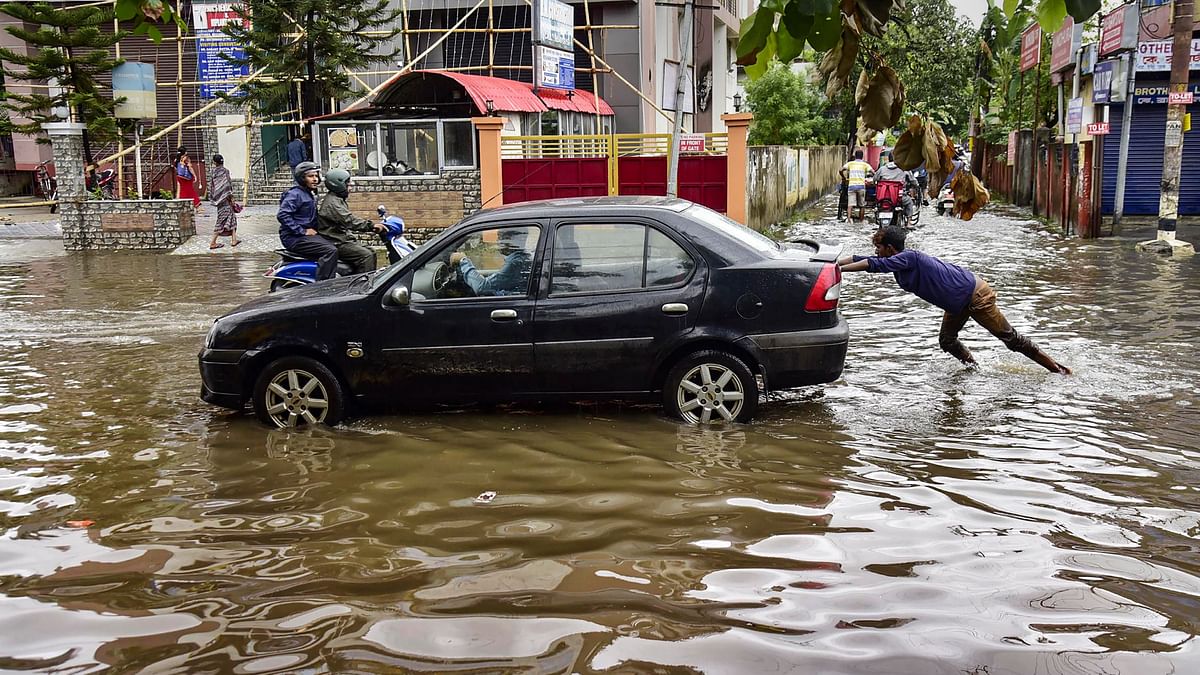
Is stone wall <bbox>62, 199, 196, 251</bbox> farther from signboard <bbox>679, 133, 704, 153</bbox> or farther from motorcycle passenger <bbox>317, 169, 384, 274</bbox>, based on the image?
motorcycle passenger <bbox>317, 169, 384, 274</bbox>

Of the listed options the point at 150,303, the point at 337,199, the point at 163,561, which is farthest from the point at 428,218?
the point at 163,561

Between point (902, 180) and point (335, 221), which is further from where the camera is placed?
point (902, 180)

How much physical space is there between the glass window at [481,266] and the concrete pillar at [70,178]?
1708cm

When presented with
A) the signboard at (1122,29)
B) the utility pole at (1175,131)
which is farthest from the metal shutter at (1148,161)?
the utility pole at (1175,131)

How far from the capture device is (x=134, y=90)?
24.8m

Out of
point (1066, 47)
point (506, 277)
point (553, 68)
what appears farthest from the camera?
point (1066, 47)

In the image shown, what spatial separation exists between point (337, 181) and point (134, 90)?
16570 mm

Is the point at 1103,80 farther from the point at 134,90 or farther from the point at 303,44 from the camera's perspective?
the point at 134,90

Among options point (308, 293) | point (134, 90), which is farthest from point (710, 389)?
point (134, 90)

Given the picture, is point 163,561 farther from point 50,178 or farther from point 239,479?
point 50,178

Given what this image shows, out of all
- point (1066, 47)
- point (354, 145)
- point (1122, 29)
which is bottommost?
point (354, 145)

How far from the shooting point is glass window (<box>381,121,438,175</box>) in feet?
70.8

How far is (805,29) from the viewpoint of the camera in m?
2.38

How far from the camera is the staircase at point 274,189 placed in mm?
30156
